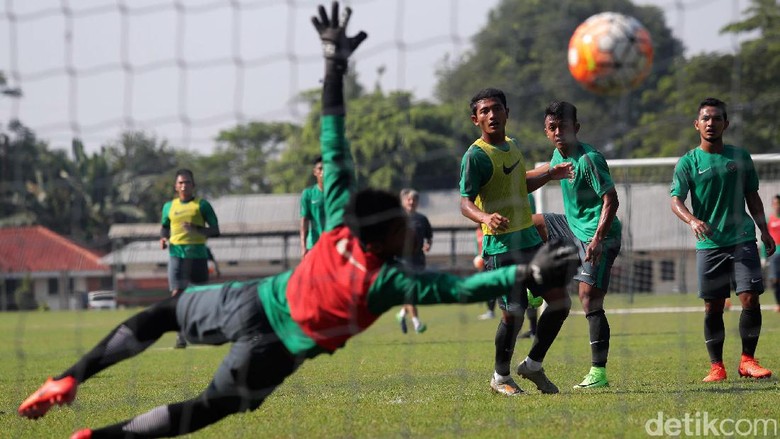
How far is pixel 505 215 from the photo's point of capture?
714cm

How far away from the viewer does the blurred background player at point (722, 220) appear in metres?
7.86

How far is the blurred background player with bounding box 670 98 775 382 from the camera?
310 inches

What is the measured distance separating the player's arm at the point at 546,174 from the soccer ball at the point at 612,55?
189 centimetres

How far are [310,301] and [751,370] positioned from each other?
14.0 feet

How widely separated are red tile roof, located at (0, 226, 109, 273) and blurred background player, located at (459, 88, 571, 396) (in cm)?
2882

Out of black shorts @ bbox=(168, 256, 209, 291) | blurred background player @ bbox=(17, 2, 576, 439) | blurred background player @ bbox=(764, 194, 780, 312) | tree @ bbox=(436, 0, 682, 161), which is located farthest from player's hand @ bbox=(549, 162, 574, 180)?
blurred background player @ bbox=(764, 194, 780, 312)

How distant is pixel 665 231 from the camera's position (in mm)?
34594

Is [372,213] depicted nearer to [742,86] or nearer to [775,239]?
[775,239]

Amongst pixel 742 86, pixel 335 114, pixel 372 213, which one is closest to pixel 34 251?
pixel 742 86

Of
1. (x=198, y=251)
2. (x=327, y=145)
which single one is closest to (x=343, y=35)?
(x=327, y=145)

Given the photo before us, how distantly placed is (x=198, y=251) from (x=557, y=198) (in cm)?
1668

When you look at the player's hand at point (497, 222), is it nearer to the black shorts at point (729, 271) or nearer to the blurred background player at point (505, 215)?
the blurred background player at point (505, 215)

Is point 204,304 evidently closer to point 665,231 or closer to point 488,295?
point 488,295

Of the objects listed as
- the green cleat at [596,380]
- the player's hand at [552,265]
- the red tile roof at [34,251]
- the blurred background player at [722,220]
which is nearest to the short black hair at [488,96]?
the blurred background player at [722,220]
